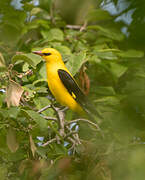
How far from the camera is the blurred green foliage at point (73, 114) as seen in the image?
2.68 ft

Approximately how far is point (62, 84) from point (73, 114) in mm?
482

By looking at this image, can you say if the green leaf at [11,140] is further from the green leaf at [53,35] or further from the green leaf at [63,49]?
the green leaf at [53,35]

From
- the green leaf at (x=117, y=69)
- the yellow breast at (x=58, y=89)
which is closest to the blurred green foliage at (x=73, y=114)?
the green leaf at (x=117, y=69)

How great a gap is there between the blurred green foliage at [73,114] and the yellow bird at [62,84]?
14 centimetres

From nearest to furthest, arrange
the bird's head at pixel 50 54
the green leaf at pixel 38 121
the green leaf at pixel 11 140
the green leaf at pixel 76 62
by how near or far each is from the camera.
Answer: the green leaf at pixel 11 140 → the green leaf at pixel 38 121 → the green leaf at pixel 76 62 → the bird's head at pixel 50 54

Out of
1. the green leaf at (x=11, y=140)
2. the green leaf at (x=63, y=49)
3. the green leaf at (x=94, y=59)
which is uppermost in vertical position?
the green leaf at (x=63, y=49)

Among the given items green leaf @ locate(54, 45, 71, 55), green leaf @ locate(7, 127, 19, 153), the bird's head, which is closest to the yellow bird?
the bird's head

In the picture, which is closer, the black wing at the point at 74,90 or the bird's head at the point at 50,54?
the black wing at the point at 74,90

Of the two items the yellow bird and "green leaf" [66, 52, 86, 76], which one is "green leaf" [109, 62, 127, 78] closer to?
the yellow bird

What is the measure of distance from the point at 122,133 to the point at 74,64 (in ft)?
5.81

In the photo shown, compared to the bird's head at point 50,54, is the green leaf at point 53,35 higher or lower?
higher

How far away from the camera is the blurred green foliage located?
2.68ft

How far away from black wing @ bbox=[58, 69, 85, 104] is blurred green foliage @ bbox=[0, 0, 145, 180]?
212 millimetres

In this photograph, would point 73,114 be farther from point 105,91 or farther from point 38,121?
point 38,121
